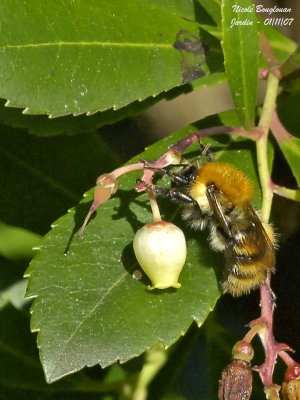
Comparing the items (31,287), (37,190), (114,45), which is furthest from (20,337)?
(114,45)

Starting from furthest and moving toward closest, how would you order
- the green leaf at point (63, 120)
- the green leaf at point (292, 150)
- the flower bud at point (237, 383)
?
the green leaf at point (63, 120), the green leaf at point (292, 150), the flower bud at point (237, 383)

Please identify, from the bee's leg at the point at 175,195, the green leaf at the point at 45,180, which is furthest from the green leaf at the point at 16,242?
the bee's leg at the point at 175,195

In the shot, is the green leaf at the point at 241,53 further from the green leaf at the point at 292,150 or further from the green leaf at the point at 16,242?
the green leaf at the point at 16,242

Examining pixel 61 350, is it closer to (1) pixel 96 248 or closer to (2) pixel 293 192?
(1) pixel 96 248

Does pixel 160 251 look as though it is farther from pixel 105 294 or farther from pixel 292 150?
pixel 292 150

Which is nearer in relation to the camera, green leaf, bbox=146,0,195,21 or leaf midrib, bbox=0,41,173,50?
leaf midrib, bbox=0,41,173,50

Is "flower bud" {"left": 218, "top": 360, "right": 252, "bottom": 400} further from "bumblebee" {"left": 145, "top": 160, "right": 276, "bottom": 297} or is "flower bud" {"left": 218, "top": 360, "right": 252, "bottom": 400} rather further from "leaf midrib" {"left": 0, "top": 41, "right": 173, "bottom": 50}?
"leaf midrib" {"left": 0, "top": 41, "right": 173, "bottom": 50}

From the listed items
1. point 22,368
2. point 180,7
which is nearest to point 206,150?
point 180,7

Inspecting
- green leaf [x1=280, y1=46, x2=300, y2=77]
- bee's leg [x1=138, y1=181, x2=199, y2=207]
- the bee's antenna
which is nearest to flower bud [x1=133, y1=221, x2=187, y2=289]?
bee's leg [x1=138, y1=181, x2=199, y2=207]
